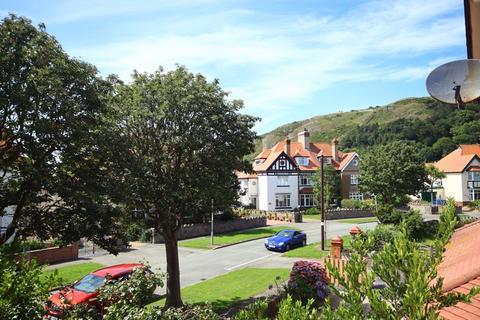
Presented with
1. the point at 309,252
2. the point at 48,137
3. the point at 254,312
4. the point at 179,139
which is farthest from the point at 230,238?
the point at 254,312

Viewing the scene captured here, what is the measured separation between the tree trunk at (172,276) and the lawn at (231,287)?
0.65 meters

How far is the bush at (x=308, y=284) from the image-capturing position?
→ 13.6 metres

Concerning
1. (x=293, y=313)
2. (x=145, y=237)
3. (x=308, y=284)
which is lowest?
(x=145, y=237)

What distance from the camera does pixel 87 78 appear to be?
12.3 m

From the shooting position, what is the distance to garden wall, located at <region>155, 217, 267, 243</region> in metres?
35.5

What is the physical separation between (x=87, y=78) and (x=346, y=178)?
53994 mm

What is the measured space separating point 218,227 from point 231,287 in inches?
788

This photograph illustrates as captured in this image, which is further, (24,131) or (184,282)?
(184,282)

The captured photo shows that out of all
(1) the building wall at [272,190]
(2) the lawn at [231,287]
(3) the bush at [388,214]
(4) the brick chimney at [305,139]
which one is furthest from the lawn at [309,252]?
(4) the brick chimney at [305,139]

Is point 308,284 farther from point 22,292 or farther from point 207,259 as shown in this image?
point 207,259

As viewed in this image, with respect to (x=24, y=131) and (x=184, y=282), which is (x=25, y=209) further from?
(x=184, y=282)

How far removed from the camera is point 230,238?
114ft

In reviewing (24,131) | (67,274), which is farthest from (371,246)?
(67,274)

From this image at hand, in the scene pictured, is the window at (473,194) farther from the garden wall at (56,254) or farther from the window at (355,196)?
the garden wall at (56,254)
